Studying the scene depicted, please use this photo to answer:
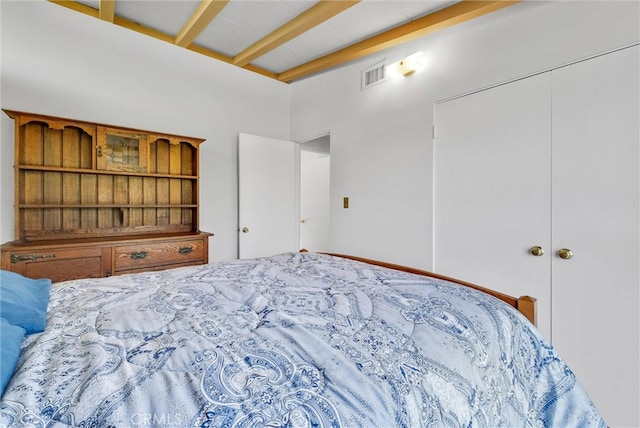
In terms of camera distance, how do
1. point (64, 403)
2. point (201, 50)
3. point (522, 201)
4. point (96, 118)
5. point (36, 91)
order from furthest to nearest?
1. point (201, 50)
2. point (96, 118)
3. point (36, 91)
4. point (522, 201)
5. point (64, 403)

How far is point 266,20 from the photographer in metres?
2.52

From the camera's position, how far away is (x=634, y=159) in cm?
151

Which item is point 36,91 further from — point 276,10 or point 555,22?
point 555,22

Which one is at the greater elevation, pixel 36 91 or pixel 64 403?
pixel 36 91

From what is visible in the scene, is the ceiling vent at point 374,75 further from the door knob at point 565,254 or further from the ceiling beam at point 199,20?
the door knob at point 565,254

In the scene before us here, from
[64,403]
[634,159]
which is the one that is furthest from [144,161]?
[634,159]

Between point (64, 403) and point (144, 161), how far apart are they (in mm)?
2574

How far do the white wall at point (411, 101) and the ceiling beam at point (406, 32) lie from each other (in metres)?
0.07

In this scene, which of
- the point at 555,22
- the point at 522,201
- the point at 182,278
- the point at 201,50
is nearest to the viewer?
the point at 182,278

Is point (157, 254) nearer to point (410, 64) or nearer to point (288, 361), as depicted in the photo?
point (288, 361)

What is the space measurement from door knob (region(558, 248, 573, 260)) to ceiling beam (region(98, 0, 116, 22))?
143 inches

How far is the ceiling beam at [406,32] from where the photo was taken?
6.55 feet

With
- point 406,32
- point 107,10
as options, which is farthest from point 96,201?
point 406,32

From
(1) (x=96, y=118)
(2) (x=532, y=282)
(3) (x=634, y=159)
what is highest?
(1) (x=96, y=118)
